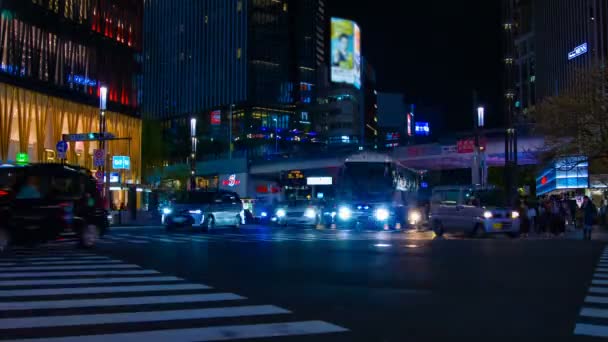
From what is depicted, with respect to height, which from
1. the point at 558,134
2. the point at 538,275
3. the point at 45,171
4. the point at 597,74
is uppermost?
the point at 597,74

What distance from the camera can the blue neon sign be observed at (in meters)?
85.3

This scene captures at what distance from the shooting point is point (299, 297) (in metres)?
9.22

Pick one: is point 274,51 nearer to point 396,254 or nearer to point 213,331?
point 396,254

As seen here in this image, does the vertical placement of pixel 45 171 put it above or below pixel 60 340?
above

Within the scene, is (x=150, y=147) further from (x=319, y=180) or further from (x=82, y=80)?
(x=319, y=180)

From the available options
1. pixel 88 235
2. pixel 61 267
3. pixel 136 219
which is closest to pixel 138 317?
pixel 61 267

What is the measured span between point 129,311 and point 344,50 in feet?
370

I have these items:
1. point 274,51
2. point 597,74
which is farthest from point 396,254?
point 274,51

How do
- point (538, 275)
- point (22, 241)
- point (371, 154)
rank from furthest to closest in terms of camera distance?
point (371, 154) → point (22, 241) → point (538, 275)

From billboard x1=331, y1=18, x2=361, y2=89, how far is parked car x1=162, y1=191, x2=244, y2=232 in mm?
89545

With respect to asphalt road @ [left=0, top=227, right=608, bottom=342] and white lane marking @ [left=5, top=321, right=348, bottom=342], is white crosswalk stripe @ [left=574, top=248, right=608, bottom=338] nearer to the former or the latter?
asphalt road @ [left=0, top=227, right=608, bottom=342]

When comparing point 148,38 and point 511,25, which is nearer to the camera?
point 511,25

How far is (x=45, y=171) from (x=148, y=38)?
13363 centimetres

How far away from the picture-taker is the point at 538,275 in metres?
12.3
